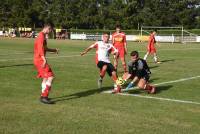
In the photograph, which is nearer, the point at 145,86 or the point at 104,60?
the point at 145,86

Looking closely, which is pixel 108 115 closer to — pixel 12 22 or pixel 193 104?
pixel 193 104

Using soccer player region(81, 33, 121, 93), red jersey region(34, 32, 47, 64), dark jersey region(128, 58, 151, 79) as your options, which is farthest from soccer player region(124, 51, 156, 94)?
red jersey region(34, 32, 47, 64)

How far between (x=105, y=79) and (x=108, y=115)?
6221 mm

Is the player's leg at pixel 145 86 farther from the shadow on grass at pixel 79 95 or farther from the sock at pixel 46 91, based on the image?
the sock at pixel 46 91

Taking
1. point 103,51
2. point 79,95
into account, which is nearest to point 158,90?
point 103,51

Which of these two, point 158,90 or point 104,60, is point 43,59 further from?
point 158,90

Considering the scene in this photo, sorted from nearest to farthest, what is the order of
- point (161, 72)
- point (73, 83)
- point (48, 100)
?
point (48, 100)
point (73, 83)
point (161, 72)

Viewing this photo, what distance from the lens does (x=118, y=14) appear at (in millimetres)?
76438

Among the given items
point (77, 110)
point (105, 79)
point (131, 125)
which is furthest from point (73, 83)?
point (131, 125)

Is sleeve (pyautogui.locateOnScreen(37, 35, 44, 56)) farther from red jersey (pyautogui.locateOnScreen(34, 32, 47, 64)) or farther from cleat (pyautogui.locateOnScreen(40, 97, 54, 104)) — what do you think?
cleat (pyautogui.locateOnScreen(40, 97, 54, 104))

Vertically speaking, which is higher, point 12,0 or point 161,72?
point 12,0

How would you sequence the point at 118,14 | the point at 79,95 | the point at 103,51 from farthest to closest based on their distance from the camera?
the point at 118,14, the point at 103,51, the point at 79,95

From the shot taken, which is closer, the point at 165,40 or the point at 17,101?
the point at 17,101

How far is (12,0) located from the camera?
88188mm
